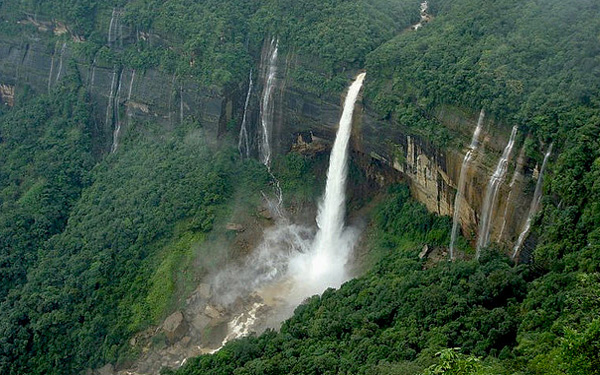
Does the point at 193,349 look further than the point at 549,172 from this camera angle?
Yes

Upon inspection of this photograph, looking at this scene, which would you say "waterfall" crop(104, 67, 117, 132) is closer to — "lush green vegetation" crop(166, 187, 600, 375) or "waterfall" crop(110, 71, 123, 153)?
"waterfall" crop(110, 71, 123, 153)

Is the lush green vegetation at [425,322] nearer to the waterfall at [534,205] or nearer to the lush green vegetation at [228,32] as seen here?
the waterfall at [534,205]

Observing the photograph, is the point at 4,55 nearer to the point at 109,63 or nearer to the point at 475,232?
the point at 109,63

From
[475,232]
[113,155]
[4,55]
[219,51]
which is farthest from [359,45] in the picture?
[4,55]

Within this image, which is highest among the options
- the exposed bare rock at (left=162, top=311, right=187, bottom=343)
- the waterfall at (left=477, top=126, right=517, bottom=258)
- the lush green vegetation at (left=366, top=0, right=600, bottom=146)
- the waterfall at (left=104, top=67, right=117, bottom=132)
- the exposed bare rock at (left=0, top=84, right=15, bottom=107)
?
the lush green vegetation at (left=366, top=0, right=600, bottom=146)

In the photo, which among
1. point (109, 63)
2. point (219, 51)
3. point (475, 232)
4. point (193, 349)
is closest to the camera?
point (475, 232)

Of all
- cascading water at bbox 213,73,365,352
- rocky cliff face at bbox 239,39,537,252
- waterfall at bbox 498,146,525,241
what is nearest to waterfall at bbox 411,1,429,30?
cascading water at bbox 213,73,365,352

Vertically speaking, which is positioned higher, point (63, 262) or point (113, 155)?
point (113, 155)
